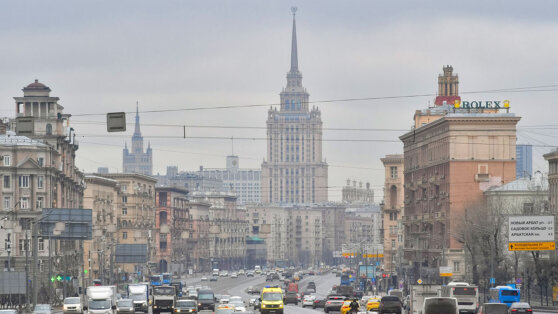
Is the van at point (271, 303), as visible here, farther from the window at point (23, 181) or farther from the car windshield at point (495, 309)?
the window at point (23, 181)

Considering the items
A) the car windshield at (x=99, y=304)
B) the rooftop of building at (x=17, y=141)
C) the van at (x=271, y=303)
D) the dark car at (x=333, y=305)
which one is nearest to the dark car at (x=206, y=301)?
the dark car at (x=333, y=305)

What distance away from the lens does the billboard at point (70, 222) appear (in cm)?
13000

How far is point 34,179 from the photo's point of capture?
555 feet

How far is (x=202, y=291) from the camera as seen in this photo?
122 m

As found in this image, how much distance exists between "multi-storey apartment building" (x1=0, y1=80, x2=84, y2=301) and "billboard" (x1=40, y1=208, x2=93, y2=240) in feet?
75.4

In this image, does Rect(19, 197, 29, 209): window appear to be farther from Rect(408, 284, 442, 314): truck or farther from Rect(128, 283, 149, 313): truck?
Rect(408, 284, 442, 314): truck

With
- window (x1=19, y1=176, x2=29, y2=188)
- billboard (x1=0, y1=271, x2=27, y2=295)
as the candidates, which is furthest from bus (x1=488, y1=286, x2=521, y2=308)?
window (x1=19, y1=176, x2=29, y2=188)

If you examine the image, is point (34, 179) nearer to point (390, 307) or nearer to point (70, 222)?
point (70, 222)

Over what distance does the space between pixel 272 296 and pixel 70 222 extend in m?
32.4

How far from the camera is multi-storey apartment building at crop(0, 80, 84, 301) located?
16375 centimetres

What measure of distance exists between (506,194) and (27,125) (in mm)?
110804

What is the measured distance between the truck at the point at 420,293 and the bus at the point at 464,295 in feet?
2.11

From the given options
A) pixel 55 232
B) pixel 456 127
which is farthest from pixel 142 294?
pixel 456 127

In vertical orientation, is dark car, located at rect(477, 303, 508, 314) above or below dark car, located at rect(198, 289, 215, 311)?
above
